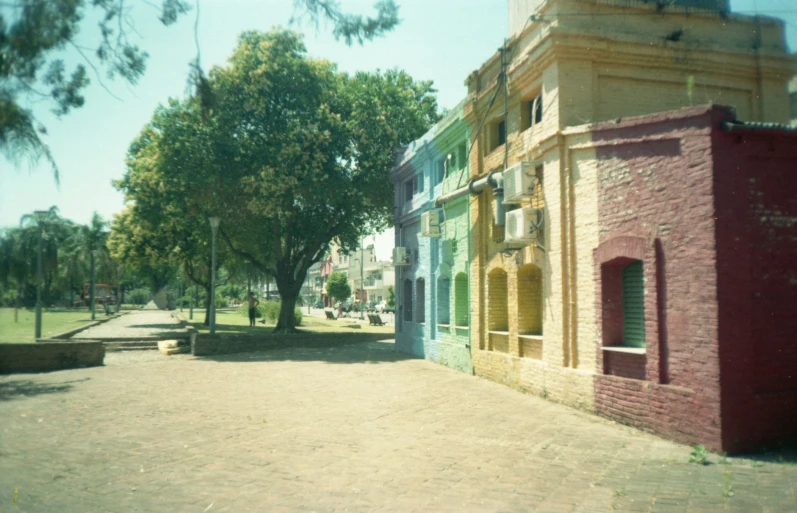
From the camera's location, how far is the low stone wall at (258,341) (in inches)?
781

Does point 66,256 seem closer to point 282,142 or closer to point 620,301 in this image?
point 282,142

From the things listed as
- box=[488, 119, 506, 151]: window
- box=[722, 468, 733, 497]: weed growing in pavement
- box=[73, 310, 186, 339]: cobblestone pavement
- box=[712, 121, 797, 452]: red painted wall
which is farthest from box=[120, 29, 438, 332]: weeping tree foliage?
box=[722, 468, 733, 497]: weed growing in pavement

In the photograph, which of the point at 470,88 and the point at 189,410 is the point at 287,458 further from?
the point at 470,88

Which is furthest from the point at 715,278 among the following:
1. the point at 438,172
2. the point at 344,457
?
the point at 438,172

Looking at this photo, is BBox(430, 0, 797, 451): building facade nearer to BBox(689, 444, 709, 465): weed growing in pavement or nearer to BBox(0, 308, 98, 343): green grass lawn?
BBox(689, 444, 709, 465): weed growing in pavement

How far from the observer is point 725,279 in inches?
279

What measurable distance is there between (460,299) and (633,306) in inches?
288

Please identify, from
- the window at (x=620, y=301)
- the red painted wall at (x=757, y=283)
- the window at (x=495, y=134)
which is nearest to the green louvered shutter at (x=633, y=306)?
the window at (x=620, y=301)

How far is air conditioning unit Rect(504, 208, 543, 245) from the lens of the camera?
35.4 ft

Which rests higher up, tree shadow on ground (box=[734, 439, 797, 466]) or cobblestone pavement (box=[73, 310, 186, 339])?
cobblestone pavement (box=[73, 310, 186, 339])

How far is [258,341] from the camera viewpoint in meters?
21.5

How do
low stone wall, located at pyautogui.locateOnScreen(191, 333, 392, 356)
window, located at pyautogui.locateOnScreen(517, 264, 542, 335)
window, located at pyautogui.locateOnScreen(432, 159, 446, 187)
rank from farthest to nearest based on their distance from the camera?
1. low stone wall, located at pyautogui.locateOnScreen(191, 333, 392, 356)
2. window, located at pyautogui.locateOnScreen(432, 159, 446, 187)
3. window, located at pyautogui.locateOnScreen(517, 264, 542, 335)

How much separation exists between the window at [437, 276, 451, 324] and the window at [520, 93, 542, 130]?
5.91 m

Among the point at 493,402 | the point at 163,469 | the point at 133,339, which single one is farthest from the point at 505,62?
the point at 133,339
